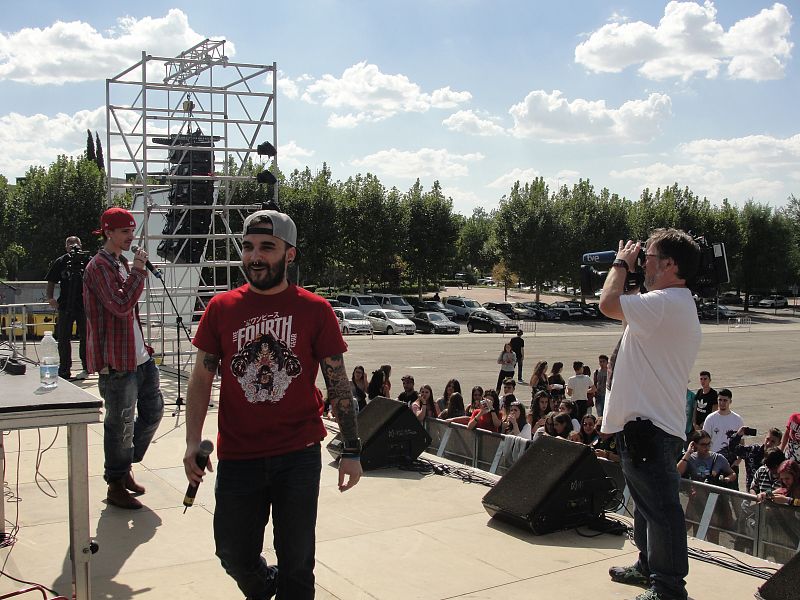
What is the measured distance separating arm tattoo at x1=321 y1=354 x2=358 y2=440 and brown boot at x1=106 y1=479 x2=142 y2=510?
8.32 feet

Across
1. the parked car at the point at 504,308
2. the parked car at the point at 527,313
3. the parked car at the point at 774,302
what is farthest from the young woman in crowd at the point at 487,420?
the parked car at the point at 774,302

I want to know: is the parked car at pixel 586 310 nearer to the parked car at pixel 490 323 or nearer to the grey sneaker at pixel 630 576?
the parked car at pixel 490 323

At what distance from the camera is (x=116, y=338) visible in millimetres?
5082

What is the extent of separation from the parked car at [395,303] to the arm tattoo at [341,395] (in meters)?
39.9

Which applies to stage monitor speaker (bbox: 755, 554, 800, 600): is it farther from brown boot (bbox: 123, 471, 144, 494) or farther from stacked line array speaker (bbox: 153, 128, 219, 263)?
stacked line array speaker (bbox: 153, 128, 219, 263)

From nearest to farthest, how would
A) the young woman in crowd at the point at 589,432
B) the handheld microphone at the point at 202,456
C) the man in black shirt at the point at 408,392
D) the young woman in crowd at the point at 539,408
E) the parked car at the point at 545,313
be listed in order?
1. the handheld microphone at the point at 202,456
2. the young woman in crowd at the point at 589,432
3. the young woman in crowd at the point at 539,408
4. the man in black shirt at the point at 408,392
5. the parked car at the point at 545,313

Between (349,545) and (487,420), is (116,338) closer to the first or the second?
(349,545)

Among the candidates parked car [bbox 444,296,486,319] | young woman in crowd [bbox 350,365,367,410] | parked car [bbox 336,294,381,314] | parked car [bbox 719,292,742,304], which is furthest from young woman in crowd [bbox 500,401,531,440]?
parked car [bbox 719,292,742,304]

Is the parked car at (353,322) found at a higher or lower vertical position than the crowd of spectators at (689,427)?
lower

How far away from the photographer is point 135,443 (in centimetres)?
557

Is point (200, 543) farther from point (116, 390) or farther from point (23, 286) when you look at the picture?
point (23, 286)

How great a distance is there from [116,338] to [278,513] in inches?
92.0

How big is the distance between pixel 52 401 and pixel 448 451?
17.5 ft

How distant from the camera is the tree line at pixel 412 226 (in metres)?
43.1
